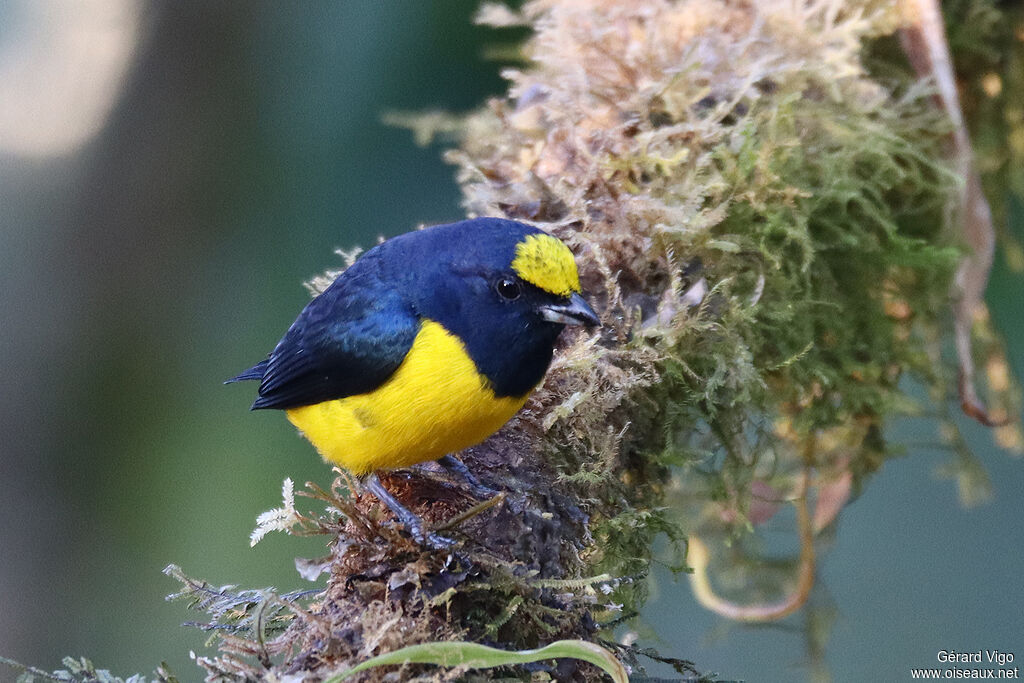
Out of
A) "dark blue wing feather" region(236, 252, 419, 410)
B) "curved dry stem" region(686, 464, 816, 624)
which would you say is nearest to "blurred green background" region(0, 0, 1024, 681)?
"curved dry stem" region(686, 464, 816, 624)

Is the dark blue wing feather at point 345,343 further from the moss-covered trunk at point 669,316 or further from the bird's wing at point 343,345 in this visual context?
the moss-covered trunk at point 669,316

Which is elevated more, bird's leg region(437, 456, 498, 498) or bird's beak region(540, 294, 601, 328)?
bird's beak region(540, 294, 601, 328)

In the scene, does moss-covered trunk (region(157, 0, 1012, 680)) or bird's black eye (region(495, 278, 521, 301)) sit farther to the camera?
bird's black eye (region(495, 278, 521, 301))

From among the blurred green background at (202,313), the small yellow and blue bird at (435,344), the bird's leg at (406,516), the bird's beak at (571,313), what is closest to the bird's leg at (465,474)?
the small yellow and blue bird at (435,344)

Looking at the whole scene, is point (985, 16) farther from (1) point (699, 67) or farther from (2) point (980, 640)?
(2) point (980, 640)

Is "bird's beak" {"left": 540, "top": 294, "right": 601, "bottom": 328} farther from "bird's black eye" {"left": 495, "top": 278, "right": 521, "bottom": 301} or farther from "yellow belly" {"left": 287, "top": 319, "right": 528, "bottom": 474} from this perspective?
"yellow belly" {"left": 287, "top": 319, "right": 528, "bottom": 474}
